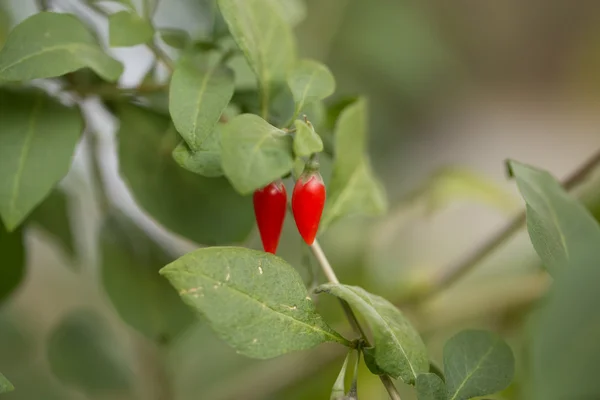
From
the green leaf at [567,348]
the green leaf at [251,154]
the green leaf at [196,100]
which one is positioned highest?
the green leaf at [567,348]

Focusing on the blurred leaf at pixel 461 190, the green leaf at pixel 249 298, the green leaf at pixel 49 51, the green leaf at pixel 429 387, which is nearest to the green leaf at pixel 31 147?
the green leaf at pixel 49 51

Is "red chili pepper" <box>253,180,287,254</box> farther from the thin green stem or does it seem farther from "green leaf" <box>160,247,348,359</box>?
the thin green stem

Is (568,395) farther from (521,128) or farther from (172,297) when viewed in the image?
(521,128)

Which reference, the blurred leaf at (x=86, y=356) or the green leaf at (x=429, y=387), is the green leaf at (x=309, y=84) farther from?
the blurred leaf at (x=86, y=356)

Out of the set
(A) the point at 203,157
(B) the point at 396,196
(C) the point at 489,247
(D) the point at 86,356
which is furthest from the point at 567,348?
(B) the point at 396,196

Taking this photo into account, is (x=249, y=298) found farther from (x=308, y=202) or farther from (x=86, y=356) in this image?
(x=86, y=356)

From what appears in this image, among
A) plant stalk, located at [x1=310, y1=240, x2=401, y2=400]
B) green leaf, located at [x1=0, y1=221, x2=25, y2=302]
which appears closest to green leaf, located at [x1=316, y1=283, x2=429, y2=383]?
plant stalk, located at [x1=310, y1=240, x2=401, y2=400]
